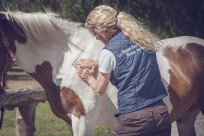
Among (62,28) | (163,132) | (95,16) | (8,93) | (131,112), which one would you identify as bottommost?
(8,93)

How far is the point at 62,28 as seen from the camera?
2.64m

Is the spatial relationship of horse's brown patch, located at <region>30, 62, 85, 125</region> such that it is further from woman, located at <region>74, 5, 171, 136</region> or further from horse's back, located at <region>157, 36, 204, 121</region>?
horse's back, located at <region>157, 36, 204, 121</region>

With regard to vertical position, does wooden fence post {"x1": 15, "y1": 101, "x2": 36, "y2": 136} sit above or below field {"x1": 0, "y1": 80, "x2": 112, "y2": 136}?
above

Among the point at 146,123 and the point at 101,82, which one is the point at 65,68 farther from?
the point at 146,123

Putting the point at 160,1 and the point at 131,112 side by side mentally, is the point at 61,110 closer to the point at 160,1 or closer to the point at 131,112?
the point at 131,112

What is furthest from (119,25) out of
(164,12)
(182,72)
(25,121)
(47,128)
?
(47,128)

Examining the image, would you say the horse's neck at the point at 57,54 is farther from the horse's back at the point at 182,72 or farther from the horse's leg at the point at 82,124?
the horse's back at the point at 182,72

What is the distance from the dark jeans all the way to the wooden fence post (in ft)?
6.87

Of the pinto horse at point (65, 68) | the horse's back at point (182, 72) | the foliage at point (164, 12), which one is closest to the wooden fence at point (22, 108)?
the pinto horse at point (65, 68)

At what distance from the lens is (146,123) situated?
1844 mm

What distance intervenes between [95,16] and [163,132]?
3.80ft

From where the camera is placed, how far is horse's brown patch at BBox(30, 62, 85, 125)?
242 cm

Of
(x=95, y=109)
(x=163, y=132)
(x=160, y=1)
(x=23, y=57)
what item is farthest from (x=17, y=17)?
(x=160, y=1)

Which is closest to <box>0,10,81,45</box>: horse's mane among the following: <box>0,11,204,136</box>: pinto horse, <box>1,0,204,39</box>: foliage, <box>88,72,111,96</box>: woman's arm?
<box>0,11,204,136</box>: pinto horse
